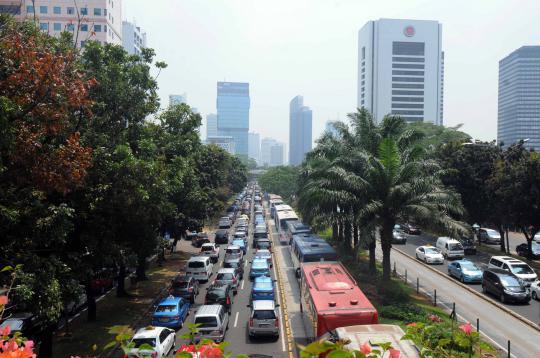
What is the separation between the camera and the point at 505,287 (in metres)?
25.0

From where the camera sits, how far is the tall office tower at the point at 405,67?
5325 inches

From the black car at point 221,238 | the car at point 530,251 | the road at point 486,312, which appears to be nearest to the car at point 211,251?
the black car at point 221,238

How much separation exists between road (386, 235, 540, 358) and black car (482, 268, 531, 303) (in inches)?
18.0

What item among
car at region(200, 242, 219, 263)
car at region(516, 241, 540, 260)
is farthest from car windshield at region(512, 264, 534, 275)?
car at region(200, 242, 219, 263)

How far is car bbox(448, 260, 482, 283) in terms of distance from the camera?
29.4m

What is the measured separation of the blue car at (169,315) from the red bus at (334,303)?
18.7ft

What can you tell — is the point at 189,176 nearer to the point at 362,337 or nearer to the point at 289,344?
the point at 289,344

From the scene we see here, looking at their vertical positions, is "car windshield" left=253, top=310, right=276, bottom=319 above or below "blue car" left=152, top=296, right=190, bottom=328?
above

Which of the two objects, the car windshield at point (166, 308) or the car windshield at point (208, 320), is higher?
the car windshield at point (208, 320)

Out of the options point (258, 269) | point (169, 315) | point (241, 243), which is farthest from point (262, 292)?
point (241, 243)

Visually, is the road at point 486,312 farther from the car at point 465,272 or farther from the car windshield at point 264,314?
the car windshield at point 264,314

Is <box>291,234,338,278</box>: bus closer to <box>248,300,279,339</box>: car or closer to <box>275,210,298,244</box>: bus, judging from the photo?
<box>248,300,279,339</box>: car

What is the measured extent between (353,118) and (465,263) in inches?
471

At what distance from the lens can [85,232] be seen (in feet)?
59.0
